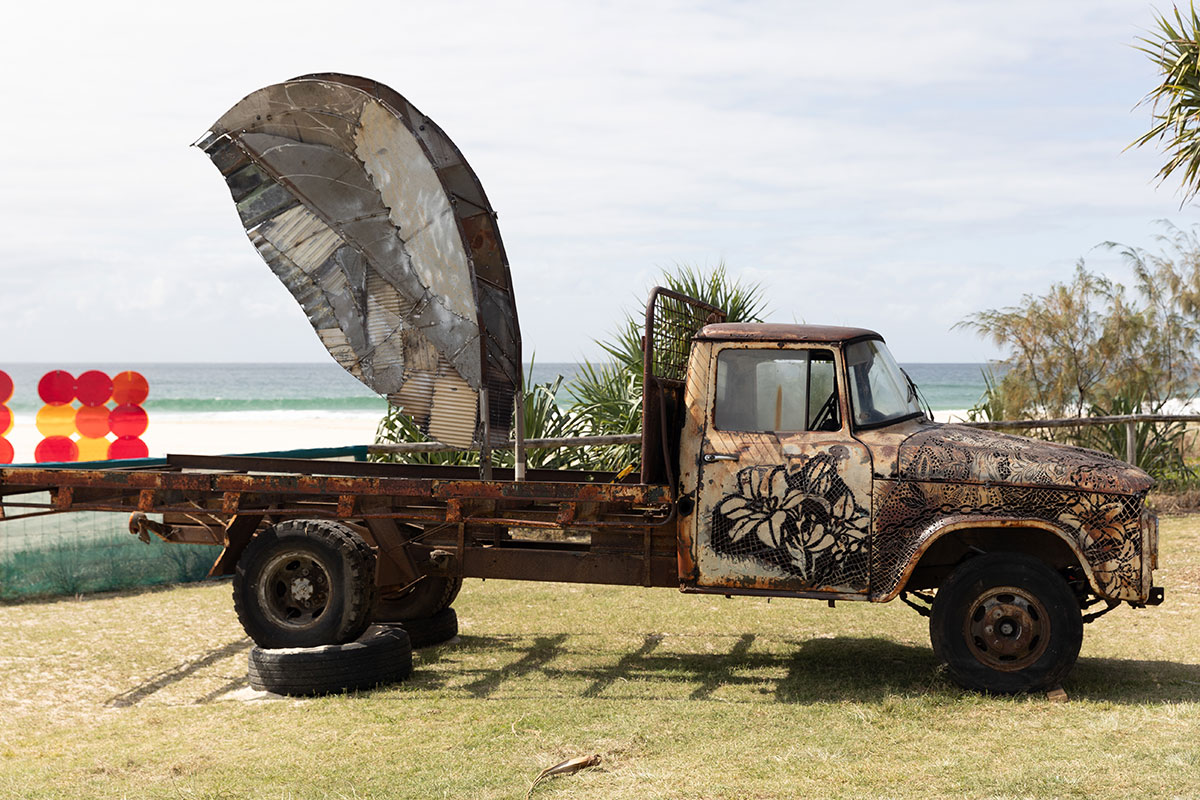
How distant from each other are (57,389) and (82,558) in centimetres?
279

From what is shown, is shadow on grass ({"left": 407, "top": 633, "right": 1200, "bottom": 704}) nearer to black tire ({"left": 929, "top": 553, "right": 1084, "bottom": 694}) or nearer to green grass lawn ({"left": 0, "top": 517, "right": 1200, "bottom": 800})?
green grass lawn ({"left": 0, "top": 517, "right": 1200, "bottom": 800})

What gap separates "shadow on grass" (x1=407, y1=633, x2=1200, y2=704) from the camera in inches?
274

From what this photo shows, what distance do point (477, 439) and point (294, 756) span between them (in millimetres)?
2625

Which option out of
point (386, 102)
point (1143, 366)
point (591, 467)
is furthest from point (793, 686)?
point (1143, 366)

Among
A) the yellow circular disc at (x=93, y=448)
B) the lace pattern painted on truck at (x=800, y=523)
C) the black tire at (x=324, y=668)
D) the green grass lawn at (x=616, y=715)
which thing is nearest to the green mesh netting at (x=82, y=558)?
the green grass lawn at (x=616, y=715)

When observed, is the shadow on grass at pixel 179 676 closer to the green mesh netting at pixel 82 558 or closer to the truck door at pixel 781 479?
the green mesh netting at pixel 82 558

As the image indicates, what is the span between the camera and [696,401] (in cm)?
714

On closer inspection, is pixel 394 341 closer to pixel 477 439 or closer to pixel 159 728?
pixel 477 439

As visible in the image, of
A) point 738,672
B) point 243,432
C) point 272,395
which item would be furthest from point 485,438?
point 272,395

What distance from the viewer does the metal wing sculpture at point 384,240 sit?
759 cm

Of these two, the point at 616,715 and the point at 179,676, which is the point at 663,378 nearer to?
the point at 616,715

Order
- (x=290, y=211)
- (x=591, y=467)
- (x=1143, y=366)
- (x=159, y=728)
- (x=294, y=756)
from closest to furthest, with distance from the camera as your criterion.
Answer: (x=294, y=756) < (x=159, y=728) < (x=290, y=211) < (x=591, y=467) < (x=1143, y=366)

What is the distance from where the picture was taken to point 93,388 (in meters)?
13.3

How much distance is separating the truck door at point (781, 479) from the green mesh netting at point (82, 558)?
20.1ft
